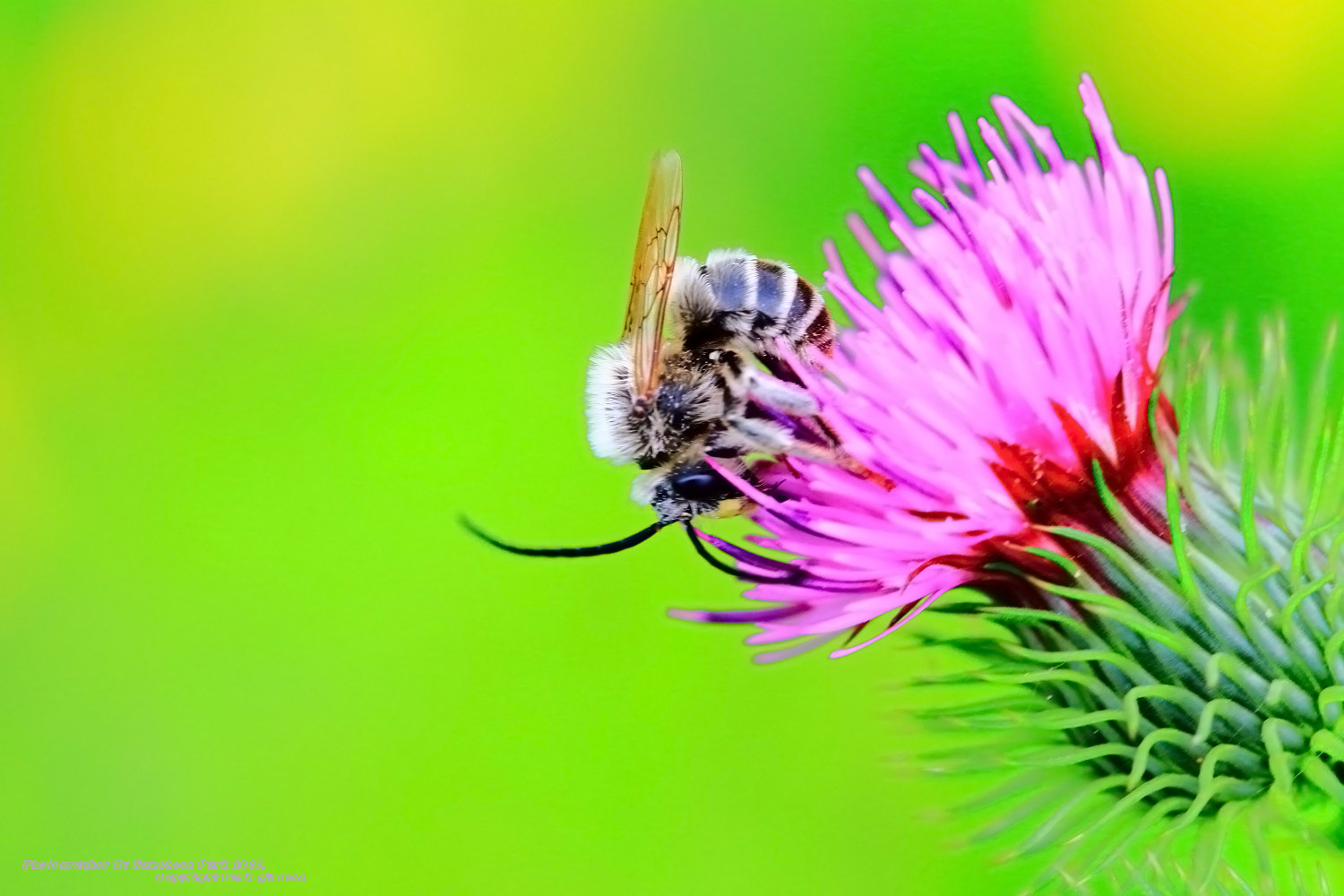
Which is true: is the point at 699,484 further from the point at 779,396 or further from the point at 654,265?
the point at 654,265

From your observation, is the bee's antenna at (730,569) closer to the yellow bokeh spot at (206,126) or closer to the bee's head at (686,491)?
the bee's head at (686,491)

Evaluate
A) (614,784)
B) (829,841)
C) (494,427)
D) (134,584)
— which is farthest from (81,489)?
Result: (829,841)

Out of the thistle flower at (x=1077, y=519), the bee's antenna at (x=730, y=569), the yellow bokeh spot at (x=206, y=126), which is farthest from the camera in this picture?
the yellow bokeh spot at (x=206, y=126)

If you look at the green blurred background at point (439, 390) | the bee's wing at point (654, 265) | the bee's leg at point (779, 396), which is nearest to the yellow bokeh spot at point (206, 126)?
the green blurred background at point (439, 390)

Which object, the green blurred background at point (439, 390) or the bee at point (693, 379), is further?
the green blurred background at point (439, 390)

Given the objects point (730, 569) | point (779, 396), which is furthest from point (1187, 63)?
point (730, 569)

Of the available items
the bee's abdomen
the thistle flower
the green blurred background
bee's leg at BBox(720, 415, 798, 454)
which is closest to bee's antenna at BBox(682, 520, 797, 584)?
the thistle flower

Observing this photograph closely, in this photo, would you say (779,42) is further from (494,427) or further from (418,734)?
(418,734)
